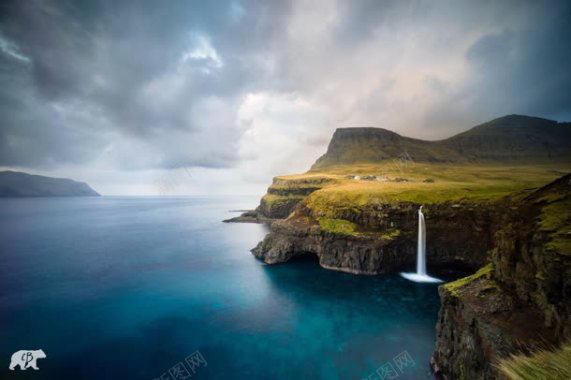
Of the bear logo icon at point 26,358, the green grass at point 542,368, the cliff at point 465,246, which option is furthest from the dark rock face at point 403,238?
the green grass at point 542,368

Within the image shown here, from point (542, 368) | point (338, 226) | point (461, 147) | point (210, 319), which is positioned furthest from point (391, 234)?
point (461, 147)

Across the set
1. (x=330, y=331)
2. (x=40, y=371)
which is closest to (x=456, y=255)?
(x=330, y=331)

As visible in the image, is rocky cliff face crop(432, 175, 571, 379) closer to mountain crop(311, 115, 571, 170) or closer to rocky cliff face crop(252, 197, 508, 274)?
rocky cliff face crop(252, 197, 508, 274)

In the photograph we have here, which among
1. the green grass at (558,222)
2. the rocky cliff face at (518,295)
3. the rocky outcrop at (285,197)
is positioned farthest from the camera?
the rocky outcrop at (285,197)

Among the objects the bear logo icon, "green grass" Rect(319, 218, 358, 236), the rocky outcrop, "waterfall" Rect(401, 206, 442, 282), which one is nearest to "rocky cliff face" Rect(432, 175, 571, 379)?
"waterfall" Rect(401, 206, 442, 282)

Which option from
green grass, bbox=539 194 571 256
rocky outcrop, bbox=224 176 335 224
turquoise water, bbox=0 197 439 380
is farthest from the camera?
rocky outcrop, bbox=224 176 335 224

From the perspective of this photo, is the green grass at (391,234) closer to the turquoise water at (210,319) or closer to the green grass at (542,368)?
the turquoise water at (210,319)

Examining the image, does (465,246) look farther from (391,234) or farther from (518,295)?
(518,295)
